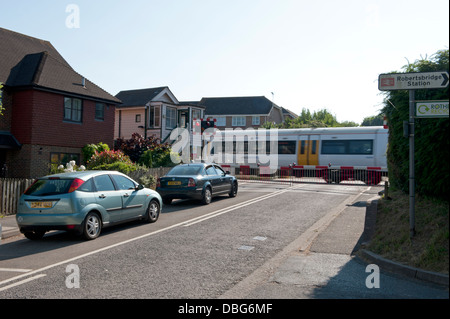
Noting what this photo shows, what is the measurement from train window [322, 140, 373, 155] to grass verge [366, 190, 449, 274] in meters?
17.5

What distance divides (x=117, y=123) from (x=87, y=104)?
13546 millimetres

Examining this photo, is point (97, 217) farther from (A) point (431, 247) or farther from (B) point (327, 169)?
(B) point (327, 169)

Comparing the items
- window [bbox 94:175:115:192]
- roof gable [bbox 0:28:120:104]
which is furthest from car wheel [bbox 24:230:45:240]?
roof gable [bbox 0:28:120:104]

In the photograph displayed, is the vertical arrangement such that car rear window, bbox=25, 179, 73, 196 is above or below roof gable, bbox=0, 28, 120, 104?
below

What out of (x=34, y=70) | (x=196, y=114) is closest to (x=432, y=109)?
(x=34, y=70)

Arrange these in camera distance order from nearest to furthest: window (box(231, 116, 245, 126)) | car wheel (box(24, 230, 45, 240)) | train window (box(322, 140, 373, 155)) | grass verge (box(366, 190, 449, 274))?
grass verge (box(366, 190, 449, 274))
car wheel (box(24, 230, 45, 240))
train window (box(322, 140, 373, 155))
window (box(231, 116, 245, 126))

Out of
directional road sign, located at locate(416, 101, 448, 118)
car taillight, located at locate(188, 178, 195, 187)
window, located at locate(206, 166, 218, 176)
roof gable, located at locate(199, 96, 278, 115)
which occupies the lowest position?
car taillight, located at locate(188, 178, 195, 187)

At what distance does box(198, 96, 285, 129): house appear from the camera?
62438 mm

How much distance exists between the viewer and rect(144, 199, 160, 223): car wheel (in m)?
11.3

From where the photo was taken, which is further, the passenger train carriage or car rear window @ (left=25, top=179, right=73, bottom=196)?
the passenger train carriage

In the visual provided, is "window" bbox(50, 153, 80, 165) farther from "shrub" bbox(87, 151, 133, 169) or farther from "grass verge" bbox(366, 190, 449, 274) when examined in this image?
"grass verge" bbox(366, 190, 449, 274)

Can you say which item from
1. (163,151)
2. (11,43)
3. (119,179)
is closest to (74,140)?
(163,151)

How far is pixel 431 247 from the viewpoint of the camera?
6285 millimetres

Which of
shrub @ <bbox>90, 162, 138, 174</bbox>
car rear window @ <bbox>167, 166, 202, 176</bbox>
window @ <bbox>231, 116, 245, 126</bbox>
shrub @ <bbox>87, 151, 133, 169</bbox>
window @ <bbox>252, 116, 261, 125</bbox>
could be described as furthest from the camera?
window @ <bbox>231, 116, 245, 126</bbox>
